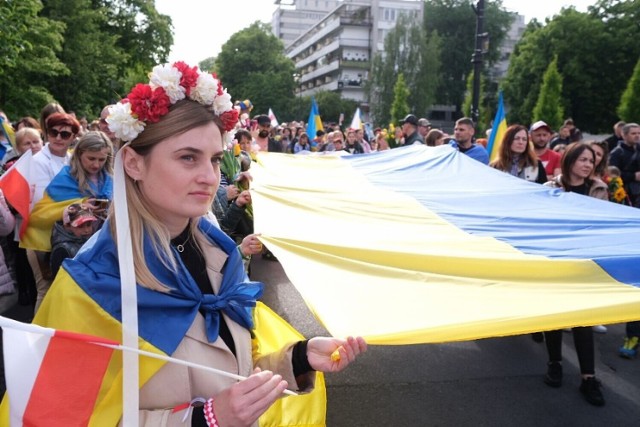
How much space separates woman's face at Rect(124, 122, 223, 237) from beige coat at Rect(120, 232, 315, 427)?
0.25 metres

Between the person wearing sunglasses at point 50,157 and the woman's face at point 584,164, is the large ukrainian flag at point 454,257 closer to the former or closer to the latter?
the woman's face at point 584,164

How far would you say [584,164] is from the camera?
478 cm

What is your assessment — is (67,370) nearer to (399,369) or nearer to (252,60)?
(399,369)

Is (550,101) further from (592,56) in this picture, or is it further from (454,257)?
(454,257)

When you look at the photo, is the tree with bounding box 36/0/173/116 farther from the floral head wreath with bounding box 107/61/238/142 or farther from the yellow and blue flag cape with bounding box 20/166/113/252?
the floral head wreath with bounding box 107/61/238/142

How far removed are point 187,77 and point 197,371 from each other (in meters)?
0.95

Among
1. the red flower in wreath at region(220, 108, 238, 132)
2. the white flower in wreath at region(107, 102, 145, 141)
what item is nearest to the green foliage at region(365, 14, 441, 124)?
the red flower in wreath at region(220, 108, 238, 132)

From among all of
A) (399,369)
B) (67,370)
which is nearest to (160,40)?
(399,369)

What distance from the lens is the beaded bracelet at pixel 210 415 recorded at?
150cm

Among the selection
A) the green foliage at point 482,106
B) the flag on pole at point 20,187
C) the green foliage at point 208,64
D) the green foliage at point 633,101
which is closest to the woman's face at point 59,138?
the flag on pole at point 20,187

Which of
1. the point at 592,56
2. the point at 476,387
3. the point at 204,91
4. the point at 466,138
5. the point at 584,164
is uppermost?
the point at 592,56

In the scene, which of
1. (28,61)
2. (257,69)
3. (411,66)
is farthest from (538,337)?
(257,69)

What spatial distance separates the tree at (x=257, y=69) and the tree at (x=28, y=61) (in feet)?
144

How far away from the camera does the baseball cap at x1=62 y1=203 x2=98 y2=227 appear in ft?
11.8
